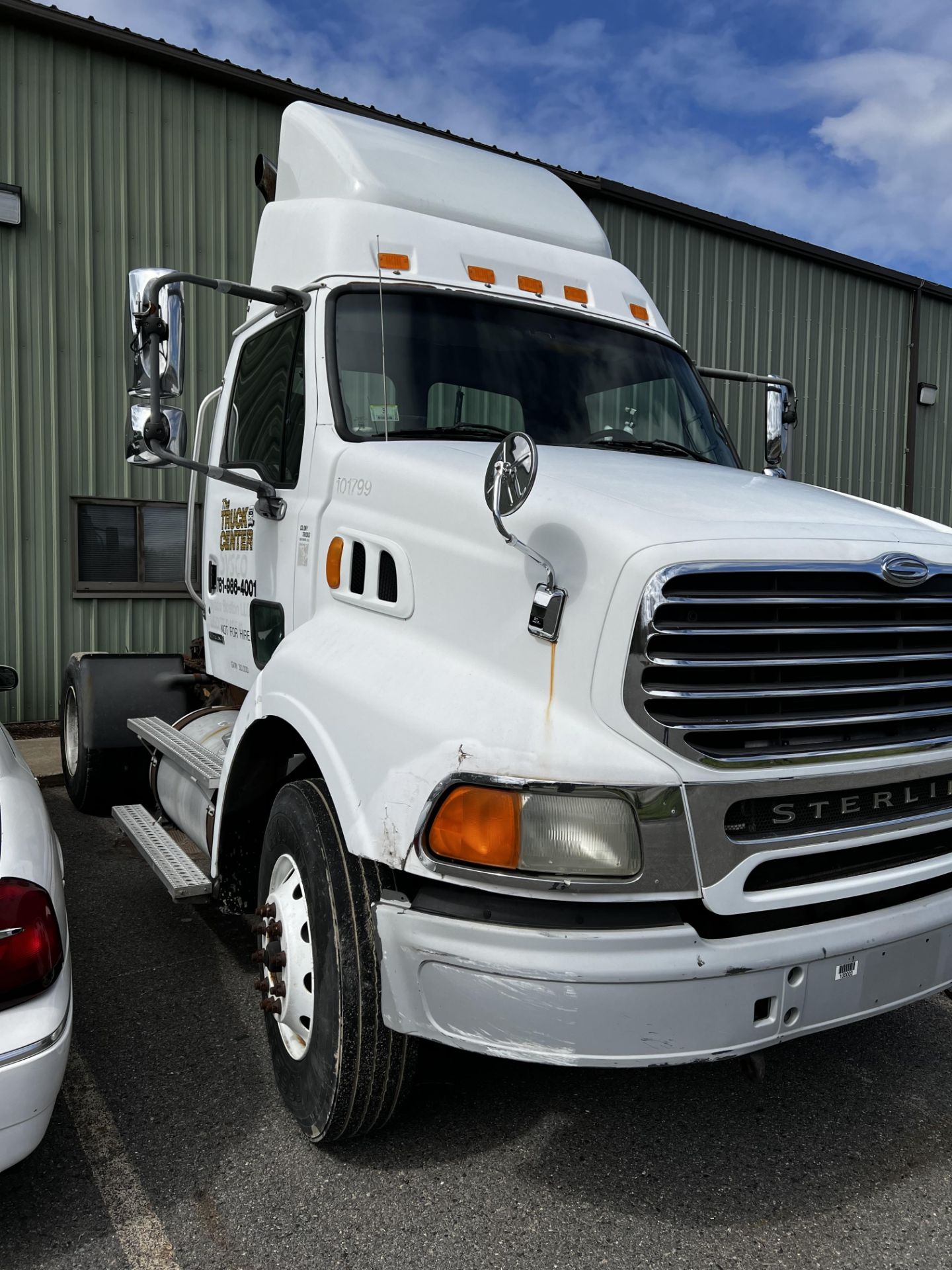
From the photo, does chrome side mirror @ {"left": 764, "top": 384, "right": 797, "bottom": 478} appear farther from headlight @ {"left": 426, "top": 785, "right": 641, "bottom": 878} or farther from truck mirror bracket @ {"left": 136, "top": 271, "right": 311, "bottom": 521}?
headlight @ {"left": 426, "top": 785, "right": 641, "bottom": 878}

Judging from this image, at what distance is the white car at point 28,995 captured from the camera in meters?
2.21

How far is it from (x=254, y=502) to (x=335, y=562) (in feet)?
3.09

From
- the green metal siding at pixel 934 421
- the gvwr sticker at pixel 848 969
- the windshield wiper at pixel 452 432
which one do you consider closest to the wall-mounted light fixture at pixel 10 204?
the windshield wiper at pixel 452 432

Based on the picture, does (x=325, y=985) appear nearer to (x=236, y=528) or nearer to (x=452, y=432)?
(x=452, y=432)

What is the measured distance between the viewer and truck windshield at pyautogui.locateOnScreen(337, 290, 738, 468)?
3443 mm

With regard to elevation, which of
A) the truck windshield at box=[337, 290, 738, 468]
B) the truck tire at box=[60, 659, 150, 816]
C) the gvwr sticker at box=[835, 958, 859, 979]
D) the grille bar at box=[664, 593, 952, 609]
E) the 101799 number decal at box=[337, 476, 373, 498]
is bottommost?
the truck tire at box=[60, 659, 150, 816]

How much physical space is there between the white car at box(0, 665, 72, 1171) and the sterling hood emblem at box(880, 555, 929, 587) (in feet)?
7.38

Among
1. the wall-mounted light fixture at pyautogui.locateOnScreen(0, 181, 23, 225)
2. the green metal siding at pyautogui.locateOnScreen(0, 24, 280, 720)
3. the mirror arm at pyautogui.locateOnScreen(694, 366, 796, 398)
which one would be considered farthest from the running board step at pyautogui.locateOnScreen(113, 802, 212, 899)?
the wall-mounted light fixture at pyautogui.locateOnScreen(0, 181, 23, 225)

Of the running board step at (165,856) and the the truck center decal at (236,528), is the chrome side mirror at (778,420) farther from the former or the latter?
the running board step at (165,856)

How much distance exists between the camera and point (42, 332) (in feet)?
28.5

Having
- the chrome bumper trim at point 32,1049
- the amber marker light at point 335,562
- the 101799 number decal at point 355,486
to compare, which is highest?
the 101799 number decal at point 355,486

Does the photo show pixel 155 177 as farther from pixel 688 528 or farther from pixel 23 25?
pixel 688 528

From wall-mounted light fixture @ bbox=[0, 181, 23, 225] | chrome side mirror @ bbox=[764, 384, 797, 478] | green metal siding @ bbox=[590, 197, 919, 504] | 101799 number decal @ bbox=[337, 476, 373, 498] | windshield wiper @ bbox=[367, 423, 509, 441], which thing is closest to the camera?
101799 number decal @ bbox=[337, 476, 373, 498]

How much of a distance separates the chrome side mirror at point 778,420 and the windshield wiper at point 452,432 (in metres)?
1.94
